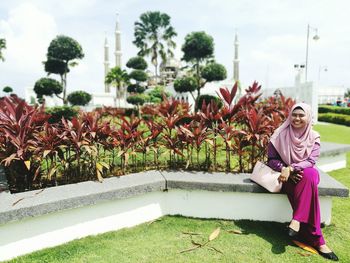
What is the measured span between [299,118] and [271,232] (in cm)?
113

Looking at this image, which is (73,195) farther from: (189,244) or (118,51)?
(118,51)

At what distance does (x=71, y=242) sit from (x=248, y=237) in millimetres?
1604

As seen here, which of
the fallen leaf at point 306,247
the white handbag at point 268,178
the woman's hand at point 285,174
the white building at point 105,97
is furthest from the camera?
the white building at point 105,97

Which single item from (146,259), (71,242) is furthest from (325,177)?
(71,242)

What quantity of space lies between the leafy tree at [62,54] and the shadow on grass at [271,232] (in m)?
17.2

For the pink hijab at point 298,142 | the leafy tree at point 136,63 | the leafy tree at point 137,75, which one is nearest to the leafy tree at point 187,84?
the leafy tree at point 137,75

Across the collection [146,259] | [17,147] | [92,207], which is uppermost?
[17,147]

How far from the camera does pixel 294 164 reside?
2754 mm

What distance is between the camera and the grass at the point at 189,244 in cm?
238

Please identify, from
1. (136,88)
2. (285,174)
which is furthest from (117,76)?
(285,174)

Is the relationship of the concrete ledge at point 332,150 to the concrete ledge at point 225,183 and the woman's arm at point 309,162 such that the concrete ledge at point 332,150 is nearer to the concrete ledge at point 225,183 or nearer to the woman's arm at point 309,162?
the concrete ledge at point 225,183

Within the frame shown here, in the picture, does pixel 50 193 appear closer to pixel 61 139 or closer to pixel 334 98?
pixel 61 139

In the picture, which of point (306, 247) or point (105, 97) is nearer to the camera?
point (306, 247)

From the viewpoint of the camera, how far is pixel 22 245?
7.87ft
